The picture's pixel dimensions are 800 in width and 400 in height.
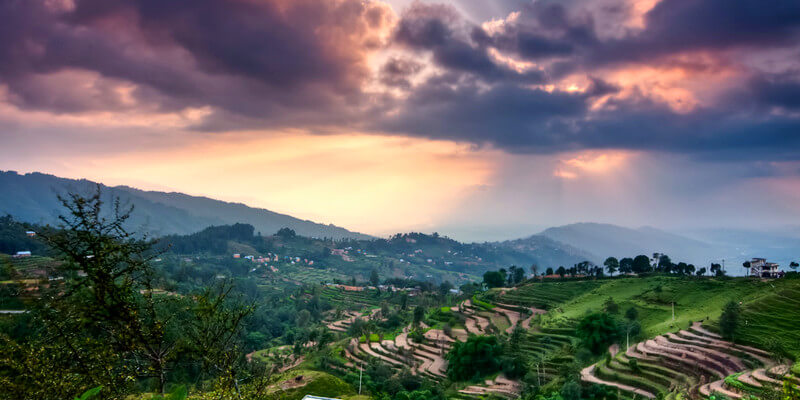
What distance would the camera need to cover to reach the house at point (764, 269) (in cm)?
3959

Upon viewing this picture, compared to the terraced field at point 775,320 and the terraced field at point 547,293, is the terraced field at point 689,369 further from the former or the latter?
the terraced field at point 547,293

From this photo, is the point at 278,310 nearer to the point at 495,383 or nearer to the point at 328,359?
the point at 328,359

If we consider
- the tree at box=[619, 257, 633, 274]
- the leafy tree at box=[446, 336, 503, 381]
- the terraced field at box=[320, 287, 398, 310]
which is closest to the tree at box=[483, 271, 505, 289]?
the terraced field at box=[320, 287, 398, 310]

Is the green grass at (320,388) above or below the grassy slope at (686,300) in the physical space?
below

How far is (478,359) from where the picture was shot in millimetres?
31062

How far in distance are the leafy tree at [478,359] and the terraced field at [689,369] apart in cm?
717

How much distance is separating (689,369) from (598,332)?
8.10 meters

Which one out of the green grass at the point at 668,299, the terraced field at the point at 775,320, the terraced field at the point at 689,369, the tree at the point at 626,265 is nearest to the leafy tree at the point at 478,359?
the terraced field at the point at 689,369

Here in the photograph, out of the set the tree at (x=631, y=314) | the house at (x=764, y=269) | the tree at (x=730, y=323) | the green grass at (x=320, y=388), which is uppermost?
the house at (x=764, y=269)

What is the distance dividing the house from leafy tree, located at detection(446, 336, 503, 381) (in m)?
31.1

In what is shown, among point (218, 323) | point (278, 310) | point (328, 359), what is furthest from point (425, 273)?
point (218, 323)

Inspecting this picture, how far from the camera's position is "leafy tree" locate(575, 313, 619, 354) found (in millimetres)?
30141

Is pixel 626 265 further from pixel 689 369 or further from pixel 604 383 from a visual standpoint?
pixel 604 383

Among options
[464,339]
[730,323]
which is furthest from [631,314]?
[464,339]
